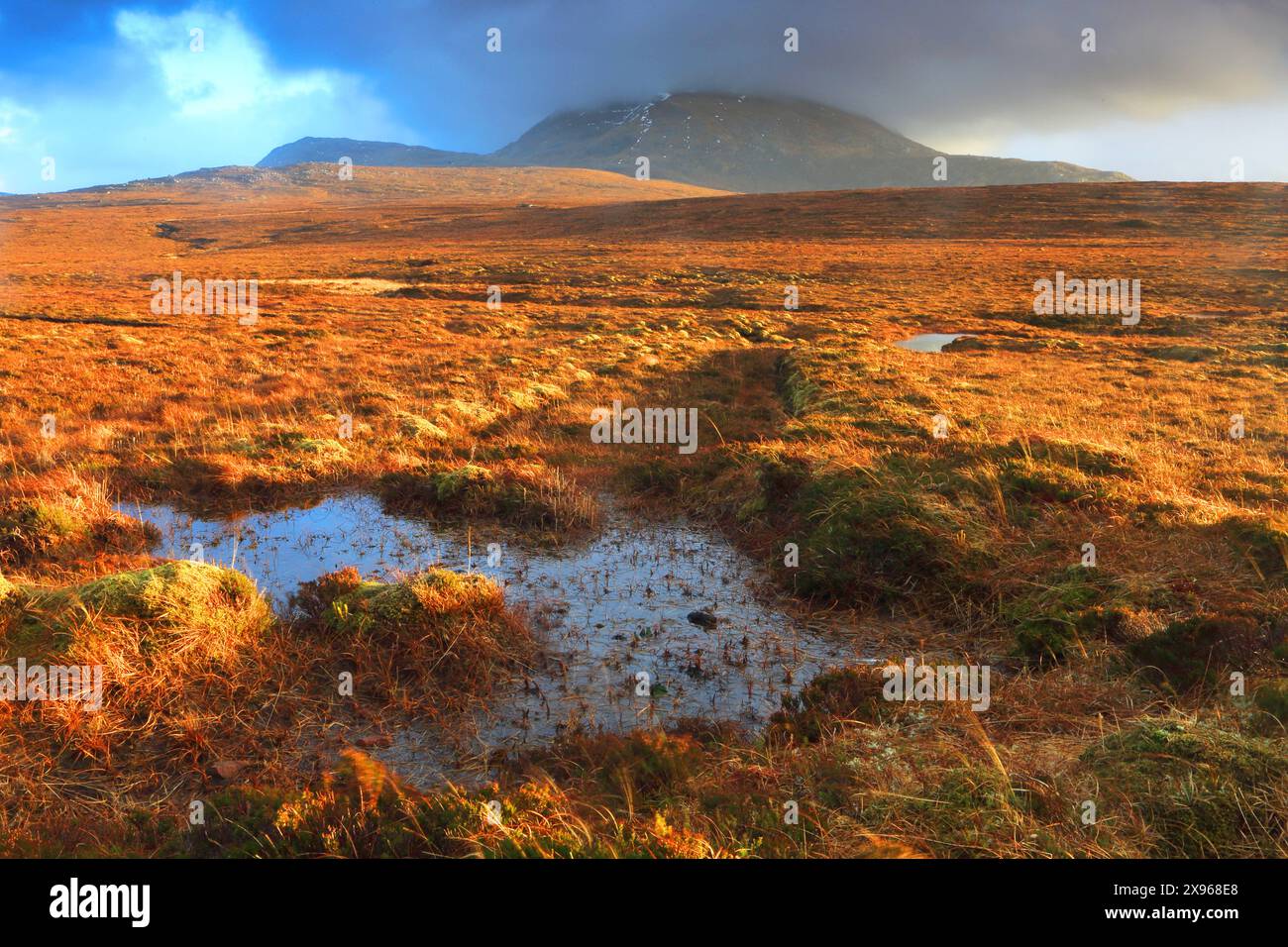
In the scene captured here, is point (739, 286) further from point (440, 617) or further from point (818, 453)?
point (440, 617)

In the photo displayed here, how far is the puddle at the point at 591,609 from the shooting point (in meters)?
6.19

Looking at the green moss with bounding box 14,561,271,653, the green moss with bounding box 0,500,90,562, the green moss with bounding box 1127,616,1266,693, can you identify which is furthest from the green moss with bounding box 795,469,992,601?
the green moss with bounding box 0,500,90,562

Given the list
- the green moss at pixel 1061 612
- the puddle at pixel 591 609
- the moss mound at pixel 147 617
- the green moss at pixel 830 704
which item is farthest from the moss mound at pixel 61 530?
the green moss at pixel 1061 612

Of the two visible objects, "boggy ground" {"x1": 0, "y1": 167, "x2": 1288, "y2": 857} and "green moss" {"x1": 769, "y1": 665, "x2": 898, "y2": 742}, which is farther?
"green moss" {"x1": 769, "y1": 665, "x2": 898, "y2": 742}

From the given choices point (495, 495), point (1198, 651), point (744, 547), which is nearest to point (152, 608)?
point (495, 495)

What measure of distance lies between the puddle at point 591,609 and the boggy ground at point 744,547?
402mm

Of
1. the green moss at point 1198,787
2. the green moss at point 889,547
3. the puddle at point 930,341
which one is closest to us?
the green moss at point 1198,787

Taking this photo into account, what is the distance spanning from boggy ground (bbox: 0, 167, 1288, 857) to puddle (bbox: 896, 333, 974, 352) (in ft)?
3.27

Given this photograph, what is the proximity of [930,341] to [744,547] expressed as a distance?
2300 cm

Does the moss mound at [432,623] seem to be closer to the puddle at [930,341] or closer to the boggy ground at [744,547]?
the boggy ground at [744,547]

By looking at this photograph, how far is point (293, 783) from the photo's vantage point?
5082mm

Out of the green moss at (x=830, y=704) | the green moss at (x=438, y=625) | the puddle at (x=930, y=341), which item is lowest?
the green moss at (x=830, y=704)

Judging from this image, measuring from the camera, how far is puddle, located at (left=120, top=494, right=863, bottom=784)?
619 centimetres

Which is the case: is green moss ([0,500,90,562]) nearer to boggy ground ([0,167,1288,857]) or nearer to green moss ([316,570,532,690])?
boggy ground ([0,167,1288,857])
